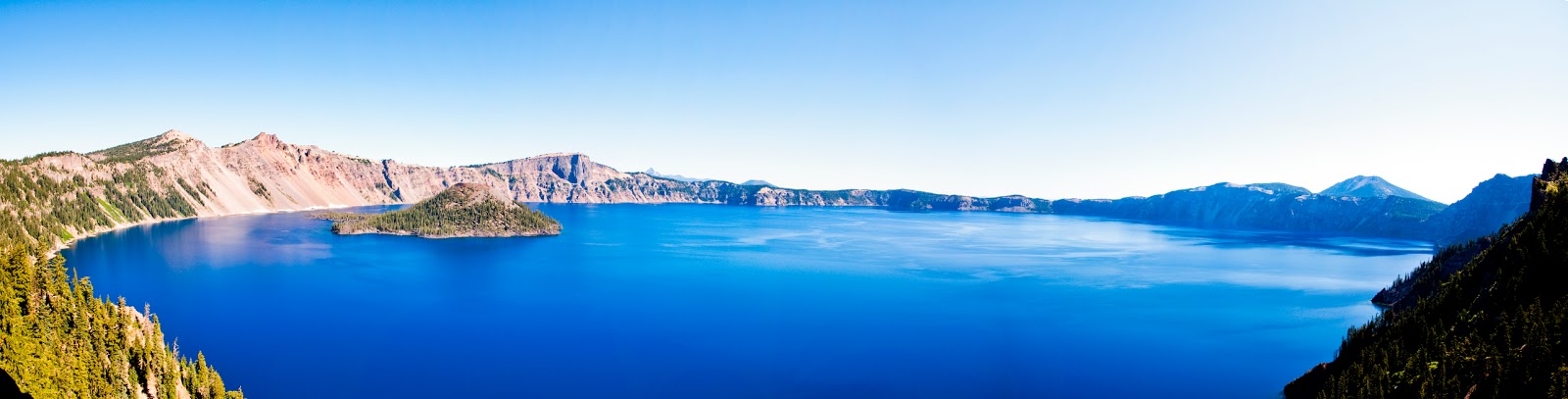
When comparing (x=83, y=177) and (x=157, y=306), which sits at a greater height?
(x=83, y=177)

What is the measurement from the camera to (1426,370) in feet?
128

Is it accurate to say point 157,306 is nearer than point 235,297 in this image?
Yes

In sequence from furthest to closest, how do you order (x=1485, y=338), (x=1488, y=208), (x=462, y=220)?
(x=1488, y=208) < (x=462, y=220) < (x=1485, y=338)

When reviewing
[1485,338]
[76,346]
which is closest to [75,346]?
[76,346]

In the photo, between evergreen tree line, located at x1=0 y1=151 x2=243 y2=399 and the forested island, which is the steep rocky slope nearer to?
the forested island

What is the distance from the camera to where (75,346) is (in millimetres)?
39531

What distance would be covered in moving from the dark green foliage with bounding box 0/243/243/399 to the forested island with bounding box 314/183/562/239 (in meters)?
120

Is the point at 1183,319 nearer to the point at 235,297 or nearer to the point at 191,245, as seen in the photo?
the point at 235,297

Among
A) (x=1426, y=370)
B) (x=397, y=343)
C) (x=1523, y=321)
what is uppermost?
(x=1523, y=321)

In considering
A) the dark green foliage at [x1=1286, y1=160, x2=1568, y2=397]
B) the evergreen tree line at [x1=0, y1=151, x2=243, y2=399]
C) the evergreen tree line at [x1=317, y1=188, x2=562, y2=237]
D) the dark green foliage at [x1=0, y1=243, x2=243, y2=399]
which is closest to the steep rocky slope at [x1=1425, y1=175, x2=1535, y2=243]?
the dark green foliage at [x1=1286, y1=160, x2=1568, y2=397]

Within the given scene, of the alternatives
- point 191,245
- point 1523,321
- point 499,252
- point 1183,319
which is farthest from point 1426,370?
point 191,245

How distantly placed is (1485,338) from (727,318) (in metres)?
55.4

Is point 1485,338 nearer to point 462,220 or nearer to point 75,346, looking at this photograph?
point 75,346

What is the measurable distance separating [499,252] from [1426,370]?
129 m
